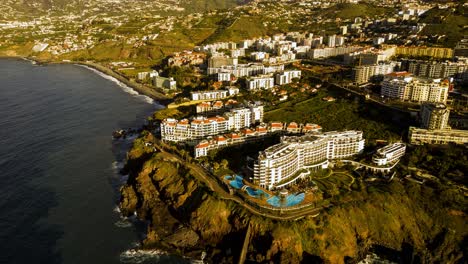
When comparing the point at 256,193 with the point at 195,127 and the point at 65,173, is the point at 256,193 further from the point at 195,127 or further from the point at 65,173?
the point at 65,173

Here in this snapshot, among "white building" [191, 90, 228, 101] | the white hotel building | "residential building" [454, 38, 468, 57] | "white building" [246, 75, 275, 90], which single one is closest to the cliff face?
the white hotel building

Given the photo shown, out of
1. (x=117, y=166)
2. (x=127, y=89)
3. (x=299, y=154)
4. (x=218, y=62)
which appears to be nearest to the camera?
(x=299, y=154)

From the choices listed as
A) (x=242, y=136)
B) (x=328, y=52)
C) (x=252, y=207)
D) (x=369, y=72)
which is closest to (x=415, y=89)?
(x=369, y=72)

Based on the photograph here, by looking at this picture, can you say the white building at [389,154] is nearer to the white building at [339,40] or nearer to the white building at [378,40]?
the white building at [378,40]

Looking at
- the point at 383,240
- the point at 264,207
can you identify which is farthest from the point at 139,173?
the point at 383,240

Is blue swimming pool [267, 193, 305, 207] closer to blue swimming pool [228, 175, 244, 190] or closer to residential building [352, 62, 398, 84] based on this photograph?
blue swimming pool [228, 175, 244, 190]

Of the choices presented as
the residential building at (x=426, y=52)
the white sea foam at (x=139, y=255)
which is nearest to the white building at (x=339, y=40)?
the residential building at (x=426, y=52)

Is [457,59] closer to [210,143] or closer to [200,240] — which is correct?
[210,143]
